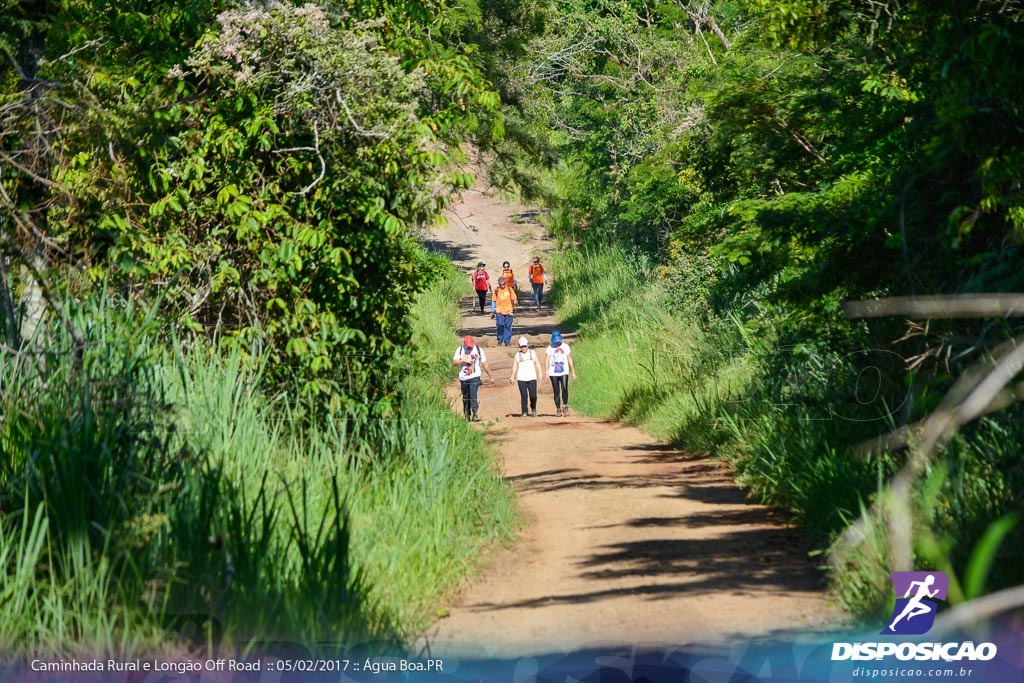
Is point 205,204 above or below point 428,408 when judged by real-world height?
above

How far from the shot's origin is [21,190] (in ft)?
30.9

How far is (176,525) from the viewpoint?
5.68 meters

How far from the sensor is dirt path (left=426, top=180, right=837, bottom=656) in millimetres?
6391

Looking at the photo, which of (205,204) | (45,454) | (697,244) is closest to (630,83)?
(697,244)

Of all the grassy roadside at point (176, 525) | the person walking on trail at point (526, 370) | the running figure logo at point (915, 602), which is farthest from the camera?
the person walking on trail at point (526, 370)

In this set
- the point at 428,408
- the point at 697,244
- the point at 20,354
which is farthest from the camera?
the point at 697,244

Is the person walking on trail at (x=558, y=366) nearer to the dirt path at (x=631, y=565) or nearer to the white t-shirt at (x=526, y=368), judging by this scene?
the white t-shirt at (x=526, y=368)

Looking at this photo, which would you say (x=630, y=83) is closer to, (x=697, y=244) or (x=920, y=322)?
(x=697, y=244)

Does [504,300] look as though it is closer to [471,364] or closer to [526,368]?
[526,368]

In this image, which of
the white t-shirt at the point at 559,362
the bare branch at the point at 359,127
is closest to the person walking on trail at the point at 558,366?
the white t-shirt at the point at 559,362

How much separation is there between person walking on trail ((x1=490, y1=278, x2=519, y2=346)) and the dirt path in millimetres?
11401

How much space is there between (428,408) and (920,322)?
188 inches

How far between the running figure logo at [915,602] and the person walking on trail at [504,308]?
784 inches

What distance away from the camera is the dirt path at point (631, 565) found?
6391 millimetres
